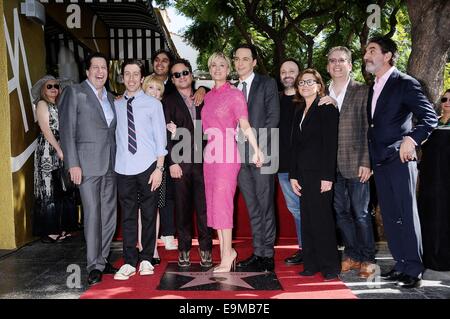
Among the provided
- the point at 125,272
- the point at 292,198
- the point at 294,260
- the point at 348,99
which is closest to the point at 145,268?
the point at 125,272

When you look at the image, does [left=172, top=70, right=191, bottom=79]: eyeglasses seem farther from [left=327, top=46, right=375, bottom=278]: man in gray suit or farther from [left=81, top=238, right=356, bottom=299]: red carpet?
[left=81, top=238, right=356, bottom=299]: red carpet

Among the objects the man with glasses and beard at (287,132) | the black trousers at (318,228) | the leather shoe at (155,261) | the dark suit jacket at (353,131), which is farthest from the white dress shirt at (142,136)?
the dark suit jacket at (353,131)

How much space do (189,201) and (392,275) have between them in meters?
1.91

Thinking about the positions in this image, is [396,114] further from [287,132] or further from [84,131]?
[84,131]

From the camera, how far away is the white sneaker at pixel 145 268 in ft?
13.4

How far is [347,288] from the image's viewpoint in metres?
3.71

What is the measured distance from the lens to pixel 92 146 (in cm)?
389

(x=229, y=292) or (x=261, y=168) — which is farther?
(x=261, y=168)

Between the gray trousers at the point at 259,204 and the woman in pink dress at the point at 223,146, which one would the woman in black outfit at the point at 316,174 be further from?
the woman in pink dress at the point at 223,146

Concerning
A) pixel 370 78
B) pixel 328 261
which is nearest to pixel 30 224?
pixel 328 261

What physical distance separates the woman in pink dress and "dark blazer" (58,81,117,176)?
3.00ft

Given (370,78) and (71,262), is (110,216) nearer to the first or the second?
(71,262)

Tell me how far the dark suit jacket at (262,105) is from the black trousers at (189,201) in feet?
1.68
